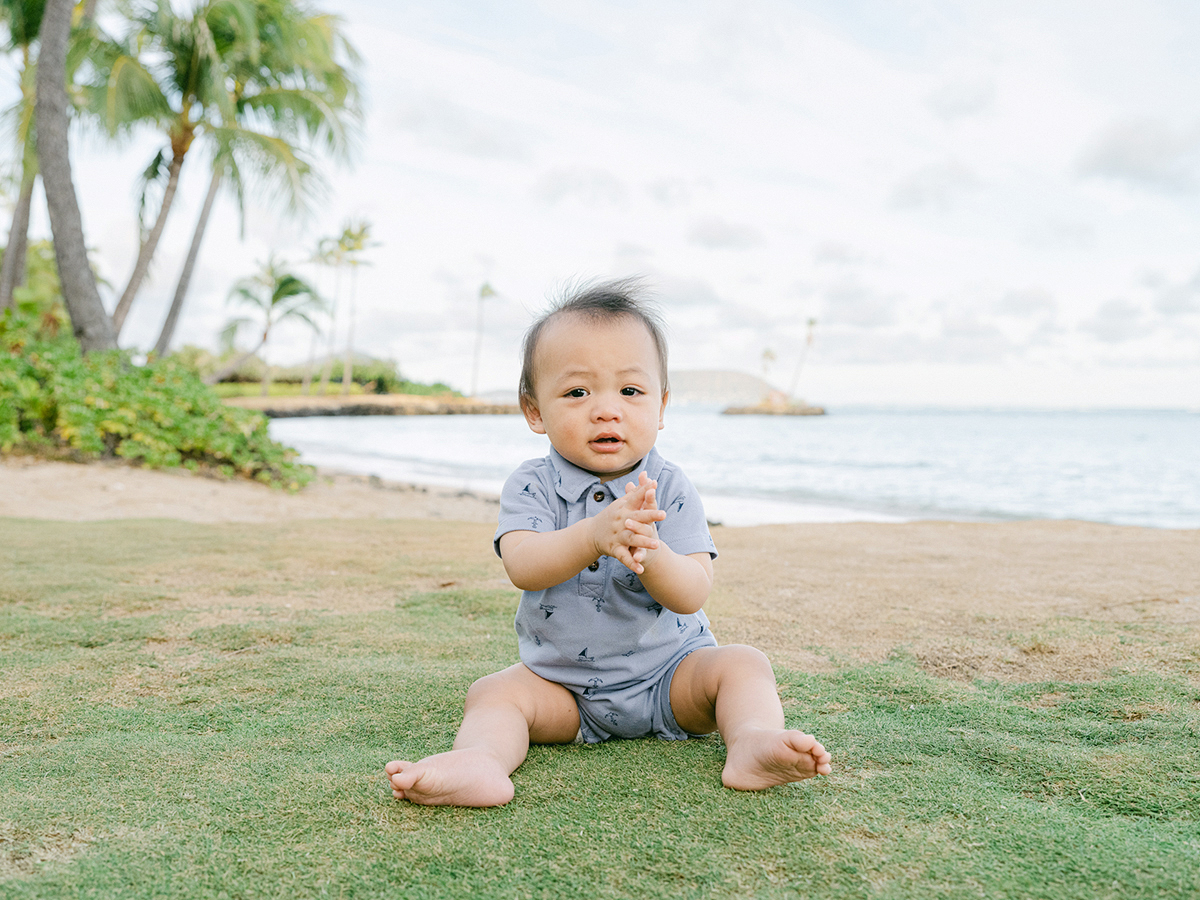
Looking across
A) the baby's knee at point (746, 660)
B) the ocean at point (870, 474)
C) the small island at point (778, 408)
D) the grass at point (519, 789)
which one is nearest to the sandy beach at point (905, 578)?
the grass at point (519, 789)

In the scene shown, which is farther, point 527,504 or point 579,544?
point 527,504

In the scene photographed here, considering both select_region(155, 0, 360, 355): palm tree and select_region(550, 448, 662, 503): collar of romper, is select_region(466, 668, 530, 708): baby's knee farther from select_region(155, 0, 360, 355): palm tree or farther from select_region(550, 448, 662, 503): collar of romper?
select_region(155, 0, 360, 355): palm tree

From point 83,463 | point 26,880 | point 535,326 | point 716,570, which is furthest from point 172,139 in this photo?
point 26,880

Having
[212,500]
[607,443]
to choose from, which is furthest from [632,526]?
[212,500]

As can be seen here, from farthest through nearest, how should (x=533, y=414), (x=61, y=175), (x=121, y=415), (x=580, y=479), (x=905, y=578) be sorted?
(x=61, y=175)
(x=121, y=415)
(x=905, y=578)
(x=533, y=414)
(x=580, y=479)

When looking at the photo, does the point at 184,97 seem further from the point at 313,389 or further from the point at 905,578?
the point at 313,389

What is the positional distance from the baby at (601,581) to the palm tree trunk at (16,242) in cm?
1240

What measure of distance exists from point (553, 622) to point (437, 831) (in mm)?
597

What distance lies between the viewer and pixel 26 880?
1.22 meters

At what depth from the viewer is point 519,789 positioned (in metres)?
1.61

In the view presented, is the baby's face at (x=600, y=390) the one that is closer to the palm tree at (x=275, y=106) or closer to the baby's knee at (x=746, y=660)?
the baby's knee at (x=746, y=660)

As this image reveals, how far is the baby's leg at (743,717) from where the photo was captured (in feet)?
4.89

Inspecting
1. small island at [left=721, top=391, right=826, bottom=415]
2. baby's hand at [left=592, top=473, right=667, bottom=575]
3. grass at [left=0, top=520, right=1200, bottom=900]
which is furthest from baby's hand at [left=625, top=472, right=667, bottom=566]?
small island at [left=721, top=391, right=826, bottom=415]

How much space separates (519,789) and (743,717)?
468 millimetres
